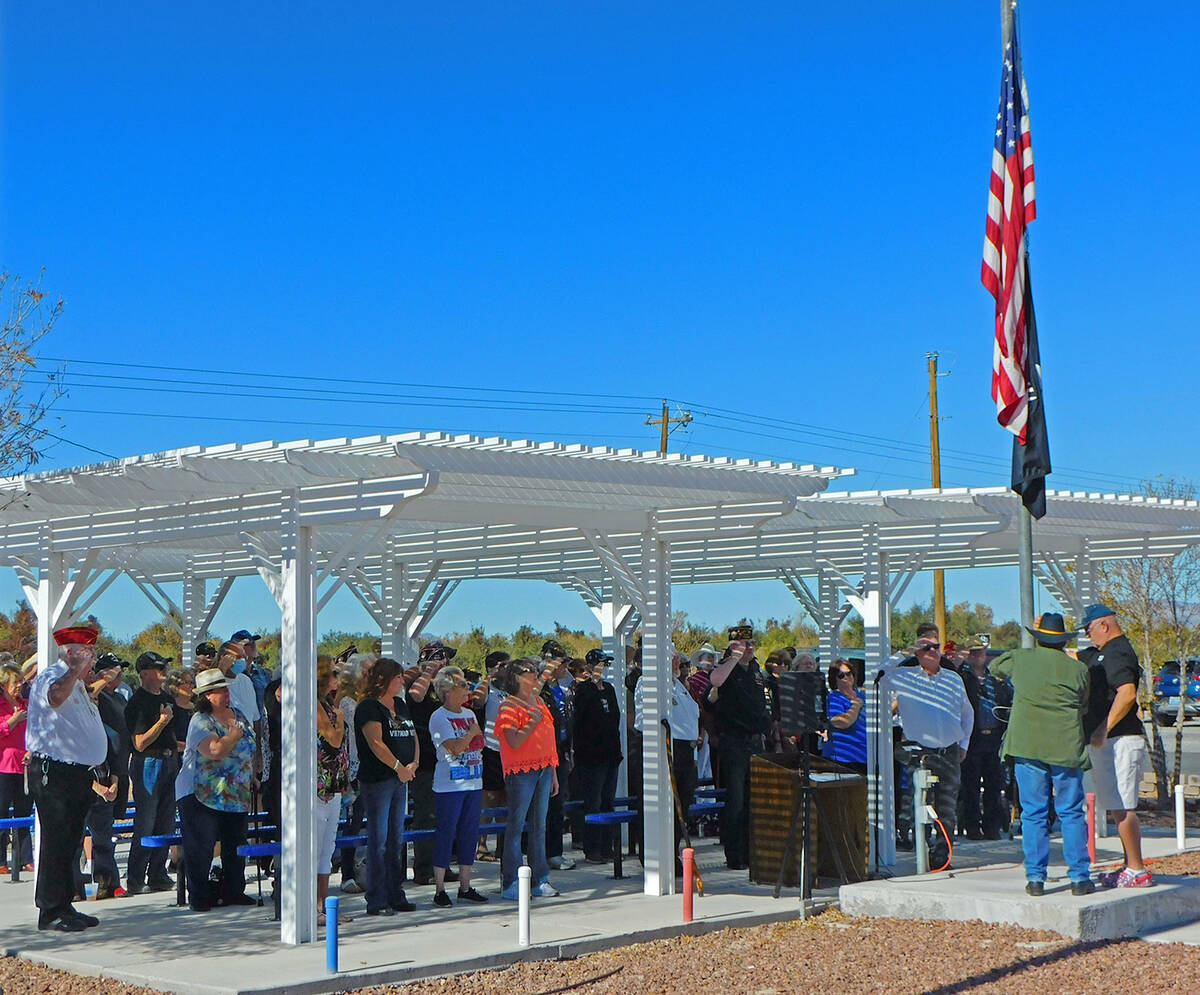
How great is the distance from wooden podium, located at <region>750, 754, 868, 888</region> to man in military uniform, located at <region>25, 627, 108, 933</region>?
476 cm

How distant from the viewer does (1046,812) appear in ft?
30.4

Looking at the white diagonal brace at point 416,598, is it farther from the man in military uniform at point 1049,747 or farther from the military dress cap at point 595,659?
the man in military uniform at point 1049,747

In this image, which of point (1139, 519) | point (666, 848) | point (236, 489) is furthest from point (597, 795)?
point (1139, 519)

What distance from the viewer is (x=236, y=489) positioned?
9.59 m

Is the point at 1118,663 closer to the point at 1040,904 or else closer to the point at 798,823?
the point at 1040,904

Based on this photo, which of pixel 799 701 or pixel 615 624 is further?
pixel 615 624

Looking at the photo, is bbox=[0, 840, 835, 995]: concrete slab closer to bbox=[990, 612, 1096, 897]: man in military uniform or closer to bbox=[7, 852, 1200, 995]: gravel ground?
bbox=[7, 852, 1200, 995]: gravel ground

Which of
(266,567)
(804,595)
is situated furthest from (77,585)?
(804,595)

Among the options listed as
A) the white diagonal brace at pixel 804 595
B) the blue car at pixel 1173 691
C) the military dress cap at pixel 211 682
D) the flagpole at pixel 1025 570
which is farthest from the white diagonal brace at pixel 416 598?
the blue car at pixel 1173 691

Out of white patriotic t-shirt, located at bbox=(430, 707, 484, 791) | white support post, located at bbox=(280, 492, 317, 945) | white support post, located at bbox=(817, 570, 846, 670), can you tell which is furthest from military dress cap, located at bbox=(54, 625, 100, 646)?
white support post, located at bbox=(817, 570, 846, 670)

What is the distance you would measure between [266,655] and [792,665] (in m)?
22.8

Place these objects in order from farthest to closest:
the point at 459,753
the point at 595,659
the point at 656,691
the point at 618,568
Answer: the point at 595,659, the point at 618,568, the point at 656,691, the point at 459,753

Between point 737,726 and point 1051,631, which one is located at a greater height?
point 1051,631

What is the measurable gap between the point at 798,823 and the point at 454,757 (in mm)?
2617
